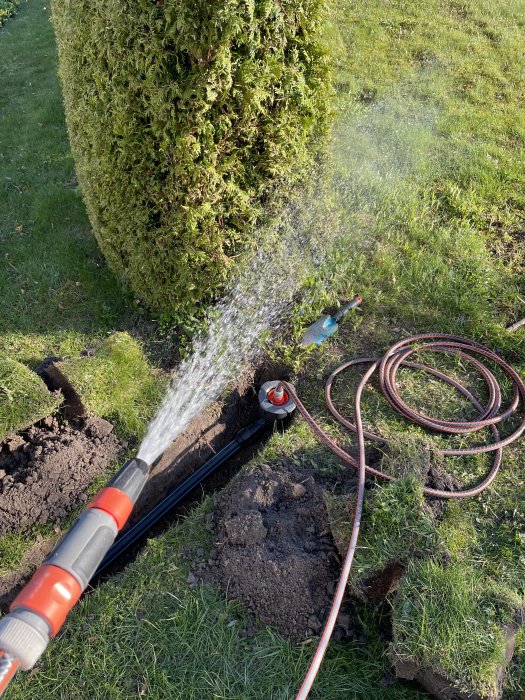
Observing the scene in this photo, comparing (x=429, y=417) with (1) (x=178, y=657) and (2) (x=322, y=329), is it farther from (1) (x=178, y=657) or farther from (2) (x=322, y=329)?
(1) (x=178, y=657)

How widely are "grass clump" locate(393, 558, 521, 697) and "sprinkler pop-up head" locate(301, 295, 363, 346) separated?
1836 mm

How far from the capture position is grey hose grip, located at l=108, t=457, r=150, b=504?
2.05 m

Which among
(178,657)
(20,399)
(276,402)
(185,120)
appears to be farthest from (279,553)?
(185,120)

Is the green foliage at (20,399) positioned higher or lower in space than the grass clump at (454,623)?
higher

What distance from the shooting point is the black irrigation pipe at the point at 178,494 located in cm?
318

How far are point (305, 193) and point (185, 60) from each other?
1390 millimetres

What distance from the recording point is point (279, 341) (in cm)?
412

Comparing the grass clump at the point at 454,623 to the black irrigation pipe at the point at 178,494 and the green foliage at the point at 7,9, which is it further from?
the green foliage at the point at 7,9

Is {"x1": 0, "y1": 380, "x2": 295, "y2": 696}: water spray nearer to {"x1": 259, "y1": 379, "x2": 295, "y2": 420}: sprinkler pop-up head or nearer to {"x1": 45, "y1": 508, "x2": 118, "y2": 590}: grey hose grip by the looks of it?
{"x1": 45, "y1": 508, "x2": 118, "y2": 590}: grey hose grip

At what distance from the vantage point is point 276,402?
371 centimetres

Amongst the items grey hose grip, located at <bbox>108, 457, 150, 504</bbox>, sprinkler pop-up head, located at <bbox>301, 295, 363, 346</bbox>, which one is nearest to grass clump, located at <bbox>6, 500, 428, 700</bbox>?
Answer: grey hose grip, located at <bbox>108, 457, 150, 504</bbox>

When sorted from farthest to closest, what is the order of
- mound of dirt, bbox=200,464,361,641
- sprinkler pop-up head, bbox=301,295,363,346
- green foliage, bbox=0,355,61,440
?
sprinkler pop-up head, bbox=301,295,363,346 → green foliage, bbox=0,355,61,440 → mound of dirt, bbox=200,464,361,641

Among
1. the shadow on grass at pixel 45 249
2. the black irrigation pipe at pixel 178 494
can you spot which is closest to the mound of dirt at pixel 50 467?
the black irrigation pipe at pixel 178 494

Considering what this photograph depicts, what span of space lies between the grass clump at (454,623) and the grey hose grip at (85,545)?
1.45 metres
